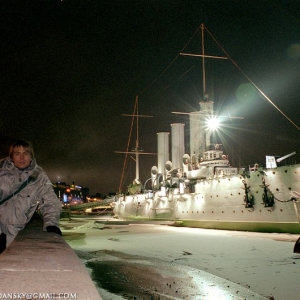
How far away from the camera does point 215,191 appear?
73.0 feet

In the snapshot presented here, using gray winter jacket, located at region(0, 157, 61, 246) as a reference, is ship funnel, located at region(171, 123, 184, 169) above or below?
above

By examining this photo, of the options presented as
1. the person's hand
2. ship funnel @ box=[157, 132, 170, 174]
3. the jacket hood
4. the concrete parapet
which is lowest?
the concrete parapet

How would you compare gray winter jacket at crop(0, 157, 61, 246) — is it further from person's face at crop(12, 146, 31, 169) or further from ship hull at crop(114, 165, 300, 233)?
ship hull at crop(114, 165, 300, 233)

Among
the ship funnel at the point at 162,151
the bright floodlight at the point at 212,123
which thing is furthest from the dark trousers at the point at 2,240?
the ship funnel at the point at 162,151

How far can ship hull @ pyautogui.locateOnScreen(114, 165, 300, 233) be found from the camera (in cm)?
1769

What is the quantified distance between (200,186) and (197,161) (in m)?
5.47

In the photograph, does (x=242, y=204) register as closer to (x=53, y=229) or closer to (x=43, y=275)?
(x=53, y=229)

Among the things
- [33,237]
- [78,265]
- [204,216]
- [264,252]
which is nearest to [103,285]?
[33,237]

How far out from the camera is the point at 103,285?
530cm

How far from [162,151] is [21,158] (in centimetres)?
3701

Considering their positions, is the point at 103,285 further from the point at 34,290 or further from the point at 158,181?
the point at 158,181

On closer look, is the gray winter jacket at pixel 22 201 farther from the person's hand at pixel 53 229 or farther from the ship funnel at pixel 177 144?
the ship funnel at pixel 177 144

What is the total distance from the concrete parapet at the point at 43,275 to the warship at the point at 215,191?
35.2ft

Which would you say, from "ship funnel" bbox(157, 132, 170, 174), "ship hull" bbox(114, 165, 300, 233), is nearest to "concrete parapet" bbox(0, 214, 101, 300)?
"ship hull" bbox(114, 165, 300, 233)
